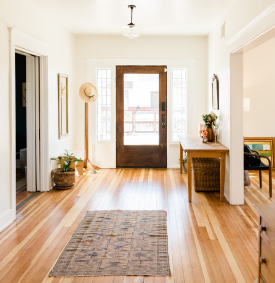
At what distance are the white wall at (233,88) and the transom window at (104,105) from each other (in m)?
2.54

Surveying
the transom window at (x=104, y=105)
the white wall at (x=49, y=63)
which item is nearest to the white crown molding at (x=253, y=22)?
the white wall at (x=49, y=63)

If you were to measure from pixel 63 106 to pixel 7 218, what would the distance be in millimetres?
2737

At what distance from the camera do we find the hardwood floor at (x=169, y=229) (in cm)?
264

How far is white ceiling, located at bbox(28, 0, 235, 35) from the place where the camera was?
4531mm

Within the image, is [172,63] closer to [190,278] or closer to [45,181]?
[45,181]

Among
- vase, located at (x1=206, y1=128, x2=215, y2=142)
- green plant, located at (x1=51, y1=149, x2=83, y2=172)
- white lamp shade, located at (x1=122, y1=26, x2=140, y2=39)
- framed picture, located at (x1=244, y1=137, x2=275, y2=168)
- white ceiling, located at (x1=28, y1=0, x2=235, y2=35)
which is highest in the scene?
white ceiling, located at (x1=28, y1=0, x2=235, y2=35)

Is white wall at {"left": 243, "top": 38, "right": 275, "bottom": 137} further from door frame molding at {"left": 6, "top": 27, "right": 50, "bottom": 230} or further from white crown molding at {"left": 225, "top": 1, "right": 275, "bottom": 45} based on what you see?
door frame molding at {"left": 6, "top": 27, "right": 50, "bottom": 230}

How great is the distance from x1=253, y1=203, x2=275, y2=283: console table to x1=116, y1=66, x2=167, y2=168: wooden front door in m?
4.97

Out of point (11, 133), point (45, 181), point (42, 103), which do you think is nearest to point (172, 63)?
point (42, 103)

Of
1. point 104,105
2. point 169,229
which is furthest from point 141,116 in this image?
point 169,229

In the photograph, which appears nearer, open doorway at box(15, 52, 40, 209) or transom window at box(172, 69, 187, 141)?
open doorway at box(15, 52, 40, 209)

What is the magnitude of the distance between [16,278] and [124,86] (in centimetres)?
499

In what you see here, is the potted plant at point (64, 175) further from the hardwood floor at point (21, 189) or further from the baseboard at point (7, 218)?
the baseboard at point (7, 218)

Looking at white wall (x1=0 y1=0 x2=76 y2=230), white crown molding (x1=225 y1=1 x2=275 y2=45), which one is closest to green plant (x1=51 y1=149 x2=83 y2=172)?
white wall (x1=0 y1=0 x2=76 y2=230)
